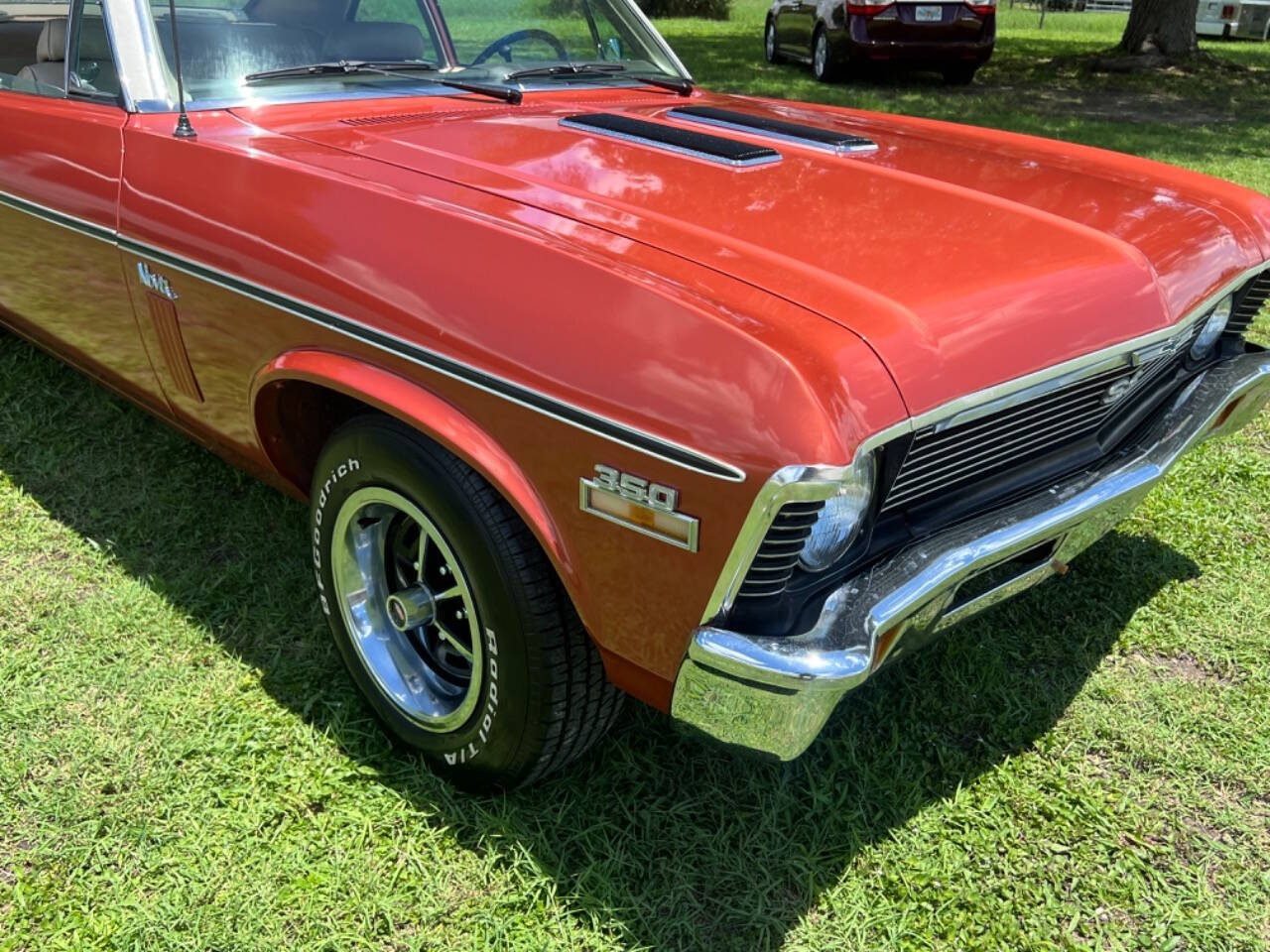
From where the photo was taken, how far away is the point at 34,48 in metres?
3.32

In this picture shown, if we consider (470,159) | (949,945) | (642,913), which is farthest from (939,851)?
(470,159)

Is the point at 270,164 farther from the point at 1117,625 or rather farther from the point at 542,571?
the point at 1117,625

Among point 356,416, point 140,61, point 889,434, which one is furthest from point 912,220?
point 140,61

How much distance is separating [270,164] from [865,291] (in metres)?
1.23

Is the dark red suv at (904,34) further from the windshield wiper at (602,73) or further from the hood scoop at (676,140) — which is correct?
the hood scoop at (676,140)

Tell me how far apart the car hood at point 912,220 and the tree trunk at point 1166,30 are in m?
11.9

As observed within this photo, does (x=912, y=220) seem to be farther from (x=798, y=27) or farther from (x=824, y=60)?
(x=798, y=27)

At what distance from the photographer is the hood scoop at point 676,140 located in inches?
92.2

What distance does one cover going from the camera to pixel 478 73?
9.73 ft

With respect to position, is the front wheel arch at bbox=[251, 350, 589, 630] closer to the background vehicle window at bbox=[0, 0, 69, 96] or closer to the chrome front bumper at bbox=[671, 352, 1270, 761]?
the chrome front bumper at bbox=[671, 352, 1270, 761]

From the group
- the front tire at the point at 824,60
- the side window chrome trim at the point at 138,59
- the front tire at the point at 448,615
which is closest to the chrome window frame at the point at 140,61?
the side window chrome trim at the point at 138,59

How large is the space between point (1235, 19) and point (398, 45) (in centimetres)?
1895

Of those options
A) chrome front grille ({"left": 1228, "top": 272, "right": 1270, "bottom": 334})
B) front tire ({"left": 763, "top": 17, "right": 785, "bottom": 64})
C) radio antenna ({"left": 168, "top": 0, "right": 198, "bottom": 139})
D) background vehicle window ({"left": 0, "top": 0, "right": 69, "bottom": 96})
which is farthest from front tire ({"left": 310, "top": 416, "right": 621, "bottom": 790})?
front tire ({"left": 763, "top": 17, "right": 785, "bottom": 64})

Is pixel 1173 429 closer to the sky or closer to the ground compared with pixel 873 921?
closer to the sky
